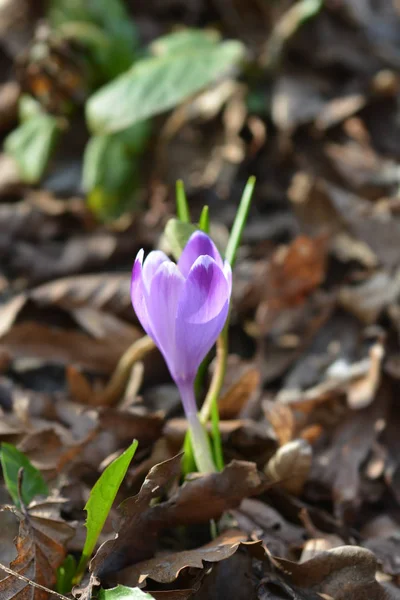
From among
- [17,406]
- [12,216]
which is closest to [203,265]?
[17,406]

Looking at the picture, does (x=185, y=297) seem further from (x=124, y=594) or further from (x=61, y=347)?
(x=61, y=347)

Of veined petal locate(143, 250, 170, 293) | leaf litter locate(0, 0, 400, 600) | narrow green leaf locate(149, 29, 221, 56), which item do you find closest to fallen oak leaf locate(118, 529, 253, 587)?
leaf litter locate(0, 0, 400, 600)

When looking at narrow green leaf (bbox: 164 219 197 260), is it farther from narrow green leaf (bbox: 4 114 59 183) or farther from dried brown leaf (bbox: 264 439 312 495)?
narrow green leaf (bbox: 4 114 59 183)

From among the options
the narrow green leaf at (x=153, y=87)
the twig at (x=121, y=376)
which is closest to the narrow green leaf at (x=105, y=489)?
the twig at (x=121, y=376)

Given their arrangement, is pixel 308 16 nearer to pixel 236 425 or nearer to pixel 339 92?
pixel 339 92

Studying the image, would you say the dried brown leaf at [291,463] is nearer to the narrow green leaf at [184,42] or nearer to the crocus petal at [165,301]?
the crocus petal at [165,301]
